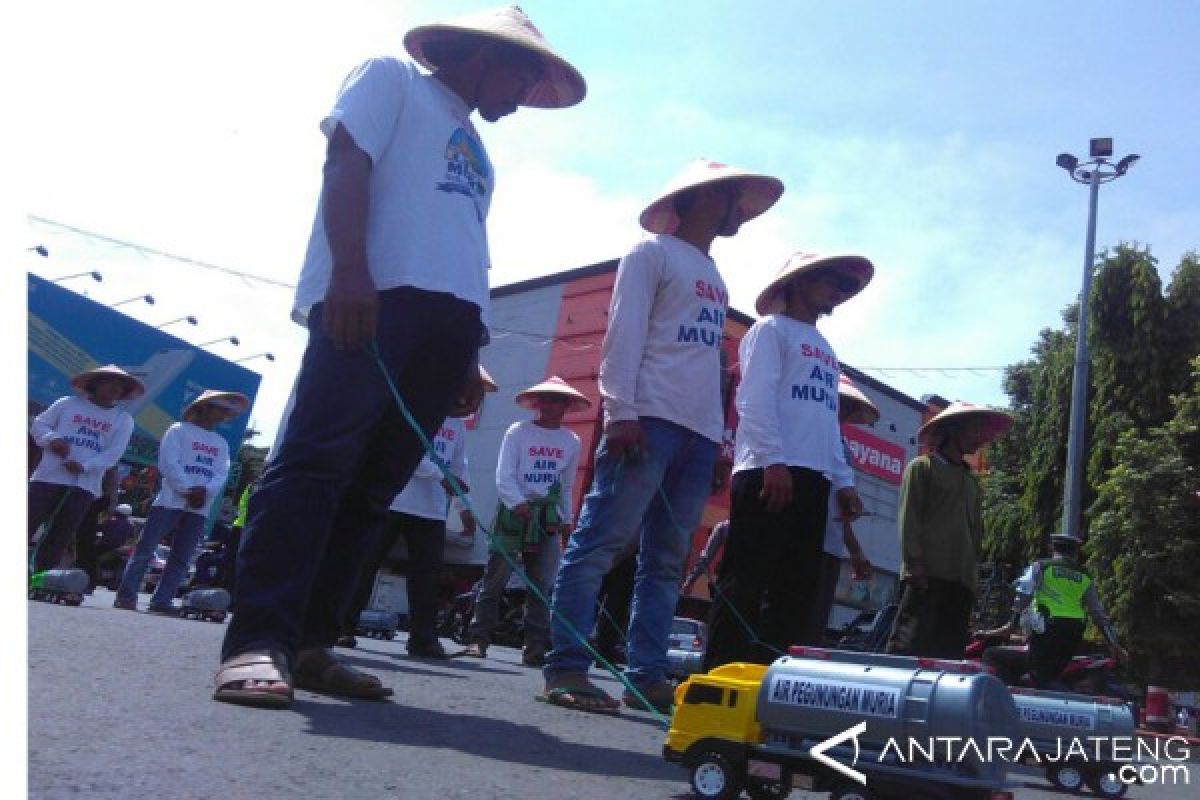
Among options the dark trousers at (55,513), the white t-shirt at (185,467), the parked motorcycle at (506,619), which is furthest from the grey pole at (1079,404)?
the dark trousers at (55,513)

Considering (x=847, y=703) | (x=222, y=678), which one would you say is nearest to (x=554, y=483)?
(x=222, y=678)

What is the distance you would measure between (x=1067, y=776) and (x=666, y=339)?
2900 mm

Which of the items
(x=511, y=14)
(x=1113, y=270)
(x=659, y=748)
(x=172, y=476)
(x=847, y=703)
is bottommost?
(x=659, y=748)

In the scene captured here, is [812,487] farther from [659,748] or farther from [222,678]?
[222,678]

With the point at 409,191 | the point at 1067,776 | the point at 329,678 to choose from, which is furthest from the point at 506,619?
the point at 409,191

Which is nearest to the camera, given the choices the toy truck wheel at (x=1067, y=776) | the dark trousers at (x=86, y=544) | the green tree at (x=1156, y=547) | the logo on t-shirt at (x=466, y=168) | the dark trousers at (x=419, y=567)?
the logo on t-shirt at (x=466, y=168)

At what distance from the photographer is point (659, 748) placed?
329 centimetres

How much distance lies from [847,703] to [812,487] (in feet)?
7.44

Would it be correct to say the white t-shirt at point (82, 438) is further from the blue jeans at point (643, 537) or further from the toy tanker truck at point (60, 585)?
the blue jeans at point (643, 537)

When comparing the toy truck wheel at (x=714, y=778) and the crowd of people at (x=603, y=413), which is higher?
the crowd of people at (x=603, y=413)

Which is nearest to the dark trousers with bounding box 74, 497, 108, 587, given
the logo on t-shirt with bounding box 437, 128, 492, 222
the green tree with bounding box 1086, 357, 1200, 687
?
the logo on t-shirt with bounding box 437, 128, 492, 222

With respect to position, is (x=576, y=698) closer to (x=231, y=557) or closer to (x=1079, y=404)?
(x=231, y=557)

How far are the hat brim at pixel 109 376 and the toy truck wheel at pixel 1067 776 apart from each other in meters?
6.67

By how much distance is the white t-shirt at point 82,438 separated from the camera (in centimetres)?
792
